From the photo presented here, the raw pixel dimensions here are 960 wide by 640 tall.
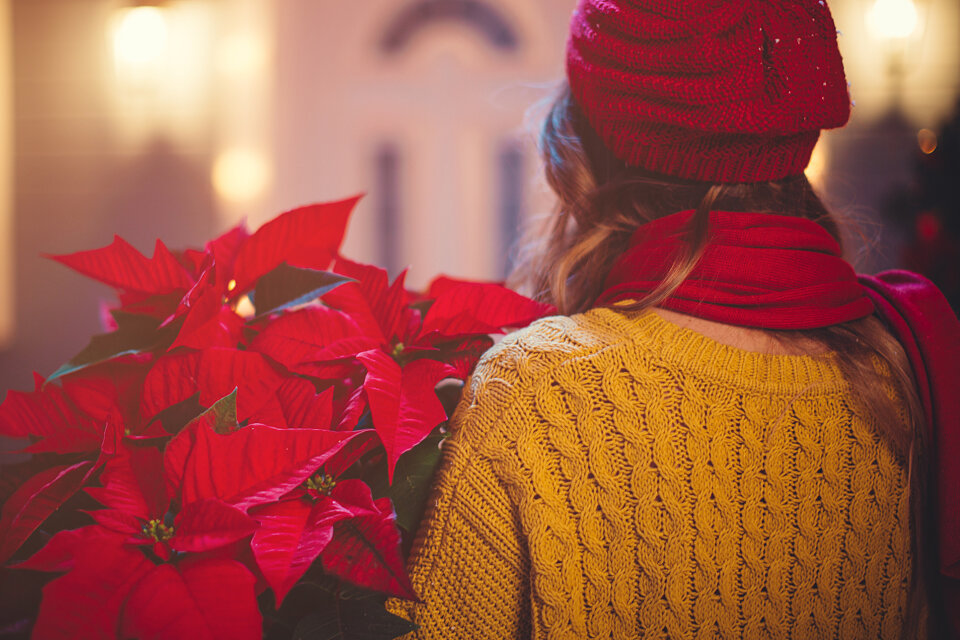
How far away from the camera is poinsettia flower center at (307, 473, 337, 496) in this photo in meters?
0.49

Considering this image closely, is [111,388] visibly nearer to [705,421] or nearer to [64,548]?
[64,548]

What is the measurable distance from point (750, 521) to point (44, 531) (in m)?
0.57

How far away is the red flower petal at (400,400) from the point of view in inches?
19.1

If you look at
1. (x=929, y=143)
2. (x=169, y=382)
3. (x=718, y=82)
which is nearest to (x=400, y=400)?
Result: (x=169, y=382)

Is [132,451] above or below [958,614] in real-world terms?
above

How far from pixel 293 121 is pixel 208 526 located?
11.3 feet

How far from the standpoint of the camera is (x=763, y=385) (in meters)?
0.60

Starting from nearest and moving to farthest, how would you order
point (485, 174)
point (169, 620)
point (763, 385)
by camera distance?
point (169, 620), point (763, 385), point (485, 174)

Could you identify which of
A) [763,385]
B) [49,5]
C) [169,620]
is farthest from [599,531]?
[49,5]

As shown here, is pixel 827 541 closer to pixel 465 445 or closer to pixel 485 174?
pixel 465 445

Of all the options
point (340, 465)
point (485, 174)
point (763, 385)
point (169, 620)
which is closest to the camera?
point (169, 620)

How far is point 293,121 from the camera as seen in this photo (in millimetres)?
3543

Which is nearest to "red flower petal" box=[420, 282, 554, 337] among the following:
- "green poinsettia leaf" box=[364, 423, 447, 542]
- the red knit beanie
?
"green poinsettia leaf" box=[364, 423, 447, 542]

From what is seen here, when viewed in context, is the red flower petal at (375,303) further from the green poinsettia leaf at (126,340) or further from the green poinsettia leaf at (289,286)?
the green poinsettia leaf at (126,340)
